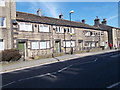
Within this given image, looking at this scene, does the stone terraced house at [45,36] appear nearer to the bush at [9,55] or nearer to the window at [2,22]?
the window at [2,22]

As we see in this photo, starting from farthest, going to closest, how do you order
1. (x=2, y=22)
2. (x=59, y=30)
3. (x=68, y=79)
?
(x=59, y=30), (x=2, y=22), (x=68, y=79)

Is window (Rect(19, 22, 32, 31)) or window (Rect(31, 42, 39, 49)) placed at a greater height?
window (Rect(19, 22, 32, 31))

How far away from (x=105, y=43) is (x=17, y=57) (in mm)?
26521

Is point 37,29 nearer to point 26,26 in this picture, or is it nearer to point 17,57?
point 26,26

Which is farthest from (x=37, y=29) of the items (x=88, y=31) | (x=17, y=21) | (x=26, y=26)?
(x=88, y=31)

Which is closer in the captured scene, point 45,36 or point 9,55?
point 9,55

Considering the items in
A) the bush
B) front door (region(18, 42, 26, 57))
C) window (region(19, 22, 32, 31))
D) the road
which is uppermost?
window (region(19, 22, 32, 31))

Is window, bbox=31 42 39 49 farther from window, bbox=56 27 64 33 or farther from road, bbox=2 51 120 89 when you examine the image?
road, bbox=2 51 120 89

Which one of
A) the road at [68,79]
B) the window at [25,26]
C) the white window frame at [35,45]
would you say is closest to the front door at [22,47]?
the white window frame at [35,45]

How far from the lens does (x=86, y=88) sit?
200 inches

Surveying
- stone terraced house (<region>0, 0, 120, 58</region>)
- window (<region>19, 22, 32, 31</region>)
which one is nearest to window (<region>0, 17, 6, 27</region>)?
stone terraced house (<region>0, 0, 120, 58</region>)

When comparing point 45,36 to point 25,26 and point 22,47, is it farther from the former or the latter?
point 22,47

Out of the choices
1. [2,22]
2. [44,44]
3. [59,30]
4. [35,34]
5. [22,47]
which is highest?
[2,22]

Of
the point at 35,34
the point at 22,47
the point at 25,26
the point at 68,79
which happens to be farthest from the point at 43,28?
the point at 68,79
